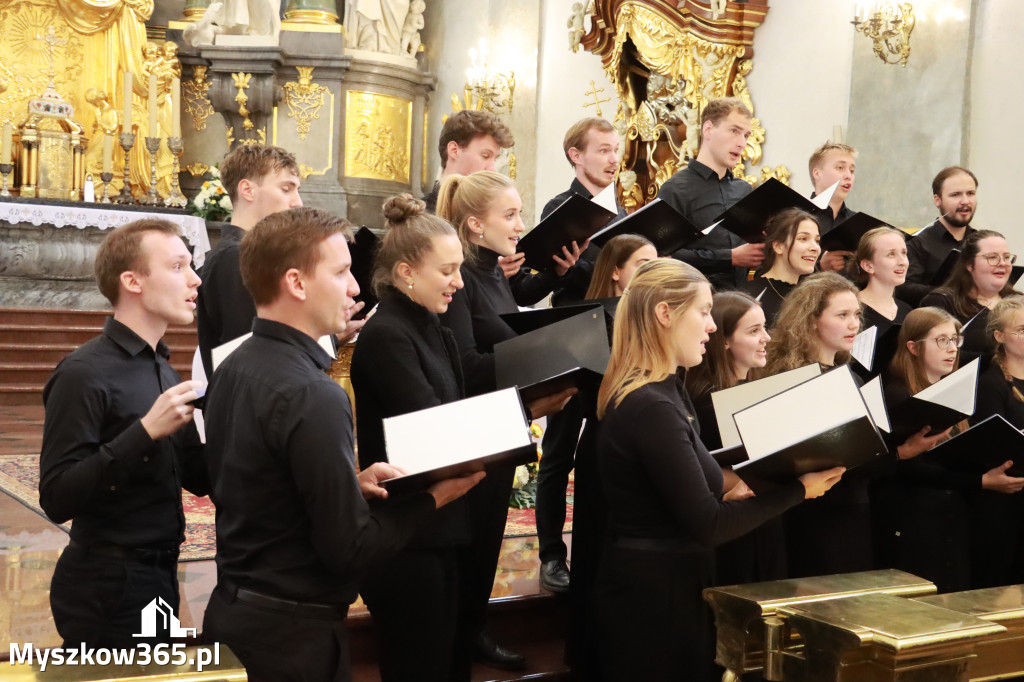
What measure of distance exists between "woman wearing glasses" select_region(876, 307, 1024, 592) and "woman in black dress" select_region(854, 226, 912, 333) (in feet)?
1.28

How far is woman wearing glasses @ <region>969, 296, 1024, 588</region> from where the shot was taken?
3.86m

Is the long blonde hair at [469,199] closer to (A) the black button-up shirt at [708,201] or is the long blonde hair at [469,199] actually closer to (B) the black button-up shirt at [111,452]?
(B) the black button-up shirt at [111,452]

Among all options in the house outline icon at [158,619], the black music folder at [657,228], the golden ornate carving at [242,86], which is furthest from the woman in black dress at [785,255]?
the golden ornate carving at [242,86]

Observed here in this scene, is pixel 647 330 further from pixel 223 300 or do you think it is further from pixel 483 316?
pixel 223 300

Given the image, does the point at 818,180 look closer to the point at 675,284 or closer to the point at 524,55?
the point at 675,284

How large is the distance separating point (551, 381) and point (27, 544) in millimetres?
2566

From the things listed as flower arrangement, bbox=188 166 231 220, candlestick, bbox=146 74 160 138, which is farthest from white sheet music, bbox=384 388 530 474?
candlestick, bbox=146 74 160 138

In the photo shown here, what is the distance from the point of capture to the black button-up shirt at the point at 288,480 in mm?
1918

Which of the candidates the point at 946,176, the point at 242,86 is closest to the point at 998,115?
the point at 946,176

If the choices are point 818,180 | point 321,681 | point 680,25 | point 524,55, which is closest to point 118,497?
point 321,681

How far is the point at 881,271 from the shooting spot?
4.21 metres

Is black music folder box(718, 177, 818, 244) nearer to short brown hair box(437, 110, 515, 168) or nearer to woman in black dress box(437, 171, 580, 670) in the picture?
short brown hair box(437, 110, 515, 168)

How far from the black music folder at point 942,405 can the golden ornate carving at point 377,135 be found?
8390 millimetres

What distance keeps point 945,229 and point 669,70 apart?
436 centimetres
